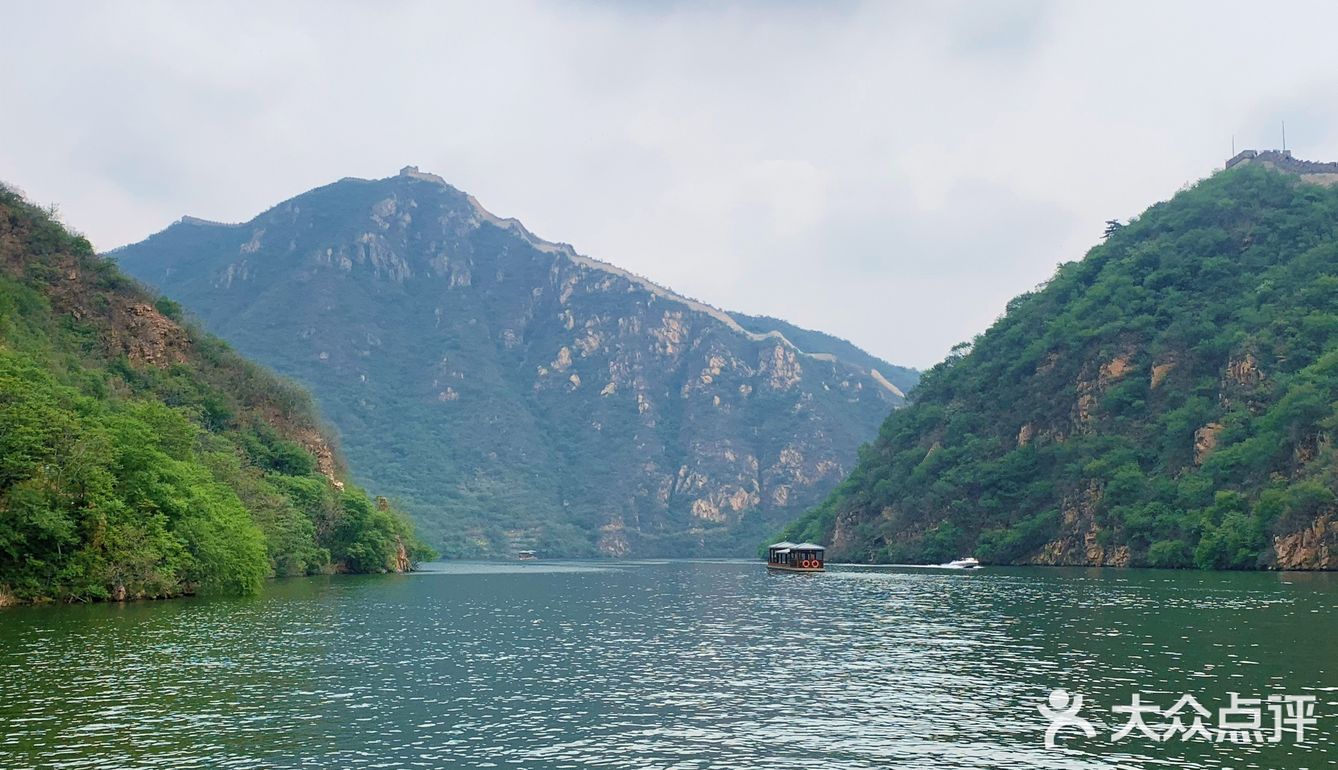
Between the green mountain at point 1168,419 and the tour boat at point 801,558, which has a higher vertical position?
the green mountain at point 1168,419

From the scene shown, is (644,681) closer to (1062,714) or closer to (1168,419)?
(1062,714)

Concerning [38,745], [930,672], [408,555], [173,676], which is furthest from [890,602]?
[408,555]

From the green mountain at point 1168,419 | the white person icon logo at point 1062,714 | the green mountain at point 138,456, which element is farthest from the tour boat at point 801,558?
the white person icon logo at point 1062,714

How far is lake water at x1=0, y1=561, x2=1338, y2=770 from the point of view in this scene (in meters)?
28.7

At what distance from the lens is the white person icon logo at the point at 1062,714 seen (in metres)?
30.8

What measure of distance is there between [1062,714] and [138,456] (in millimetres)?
66024

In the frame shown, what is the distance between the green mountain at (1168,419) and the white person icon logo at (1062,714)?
90.3 metres

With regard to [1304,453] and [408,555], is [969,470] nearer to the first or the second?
[1304,453]

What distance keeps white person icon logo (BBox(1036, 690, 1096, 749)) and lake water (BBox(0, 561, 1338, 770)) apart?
378 millimetres

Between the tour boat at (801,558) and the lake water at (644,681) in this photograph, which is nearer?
the lake water at (644,681)

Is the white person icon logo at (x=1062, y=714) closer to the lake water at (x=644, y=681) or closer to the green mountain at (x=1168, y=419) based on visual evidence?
the lake water at (x=644, y=681)

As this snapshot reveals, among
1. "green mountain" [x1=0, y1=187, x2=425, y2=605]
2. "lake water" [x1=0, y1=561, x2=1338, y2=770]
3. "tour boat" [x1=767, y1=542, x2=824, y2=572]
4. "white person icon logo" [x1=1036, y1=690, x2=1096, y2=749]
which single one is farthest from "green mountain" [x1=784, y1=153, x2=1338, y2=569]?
"green mountain" [x1=0, y1=187, x2=425, y2=605]

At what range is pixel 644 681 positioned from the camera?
41.8m

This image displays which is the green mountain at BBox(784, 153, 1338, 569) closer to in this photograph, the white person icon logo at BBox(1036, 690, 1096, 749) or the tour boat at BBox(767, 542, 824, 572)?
the tour boat at BBox(767, 542, 824, 572)
